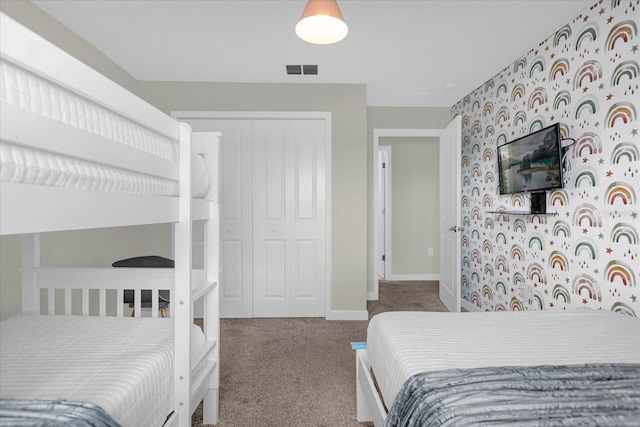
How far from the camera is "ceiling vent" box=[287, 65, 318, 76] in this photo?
123 inches

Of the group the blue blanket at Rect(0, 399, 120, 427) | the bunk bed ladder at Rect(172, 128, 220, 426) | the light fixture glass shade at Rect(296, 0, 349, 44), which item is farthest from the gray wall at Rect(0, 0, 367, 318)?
the blue blanket at Rect(0, 399, 120, 427)

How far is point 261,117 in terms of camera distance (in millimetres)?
3512

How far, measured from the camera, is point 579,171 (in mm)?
2229

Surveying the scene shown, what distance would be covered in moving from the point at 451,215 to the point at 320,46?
6.99ft

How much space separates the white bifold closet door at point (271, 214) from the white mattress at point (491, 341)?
1992 mm

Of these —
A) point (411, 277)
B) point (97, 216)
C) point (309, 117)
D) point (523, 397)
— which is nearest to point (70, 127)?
point (97, 216)

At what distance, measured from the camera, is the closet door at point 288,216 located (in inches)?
140

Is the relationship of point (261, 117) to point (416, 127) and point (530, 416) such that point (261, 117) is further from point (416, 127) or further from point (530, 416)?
point (530, 416)

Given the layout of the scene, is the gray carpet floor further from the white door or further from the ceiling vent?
the ceiling vent

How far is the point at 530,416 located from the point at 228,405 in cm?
162

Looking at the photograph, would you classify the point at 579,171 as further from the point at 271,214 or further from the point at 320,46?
the point at 271,214

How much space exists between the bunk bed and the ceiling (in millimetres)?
1150

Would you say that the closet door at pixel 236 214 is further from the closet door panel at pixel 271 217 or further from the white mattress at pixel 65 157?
the white mattress at pixel 65 157

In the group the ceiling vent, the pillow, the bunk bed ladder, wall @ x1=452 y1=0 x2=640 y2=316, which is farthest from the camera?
the ceiling vent
